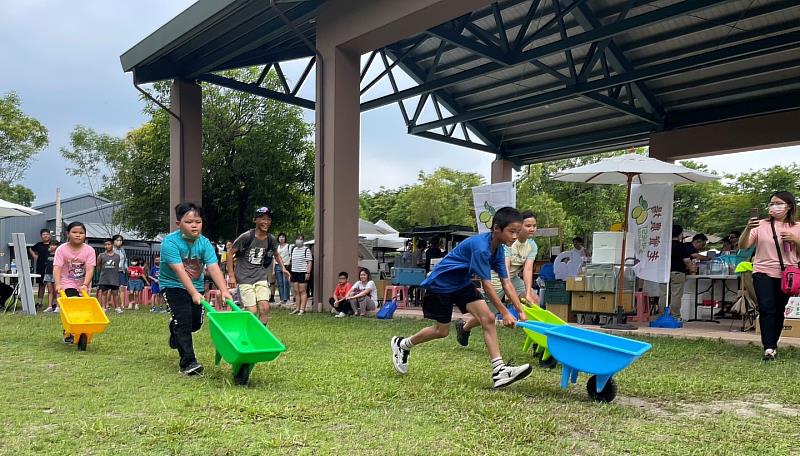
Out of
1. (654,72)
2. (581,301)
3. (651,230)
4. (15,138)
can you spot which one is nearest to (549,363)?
(581,301)

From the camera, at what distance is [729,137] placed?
17.5 meters

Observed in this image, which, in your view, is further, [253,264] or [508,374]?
[253,264]

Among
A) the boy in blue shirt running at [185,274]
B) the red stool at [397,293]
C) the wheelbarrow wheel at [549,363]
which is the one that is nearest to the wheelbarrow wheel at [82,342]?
the boy in blue shirt running at [185,274]

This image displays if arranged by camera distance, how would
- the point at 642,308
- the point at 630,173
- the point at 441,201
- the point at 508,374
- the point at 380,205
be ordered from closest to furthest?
the point at 508,374, the point at 630,173, the point at 642,308, the point at 441,201, the point at 380,205

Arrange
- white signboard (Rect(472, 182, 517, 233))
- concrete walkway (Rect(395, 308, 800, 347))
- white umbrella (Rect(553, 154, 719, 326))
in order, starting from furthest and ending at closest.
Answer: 1. white signboard (Rect(472, 182, 517, 233))
2. white umbrella (Rect(553, 154, 719, 326))
3. concrete walkway (Rect(395, 308, 800, 347))

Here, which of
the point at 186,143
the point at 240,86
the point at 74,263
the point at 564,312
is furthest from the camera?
the point at 186,143

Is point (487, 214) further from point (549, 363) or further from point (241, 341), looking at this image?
point (241, 341)

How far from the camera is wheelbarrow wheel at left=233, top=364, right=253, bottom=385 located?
5.24 meters

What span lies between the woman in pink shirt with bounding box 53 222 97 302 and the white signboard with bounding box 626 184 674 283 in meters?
7.93

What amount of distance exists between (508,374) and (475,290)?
82cm

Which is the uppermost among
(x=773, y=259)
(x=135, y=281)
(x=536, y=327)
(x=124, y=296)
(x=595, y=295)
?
(x=773, y=259)

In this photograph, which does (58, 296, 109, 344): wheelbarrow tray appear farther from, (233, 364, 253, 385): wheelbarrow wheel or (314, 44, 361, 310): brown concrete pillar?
(314, 44, 361, 310): brown concrete pillar

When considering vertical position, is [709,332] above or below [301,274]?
below

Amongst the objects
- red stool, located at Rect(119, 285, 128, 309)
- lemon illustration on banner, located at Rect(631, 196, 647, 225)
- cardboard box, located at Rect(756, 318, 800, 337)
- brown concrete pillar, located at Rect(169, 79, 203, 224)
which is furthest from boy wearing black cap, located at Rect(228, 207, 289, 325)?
brown concrete pillar, located at Rect(169, 79, 203, 224)
